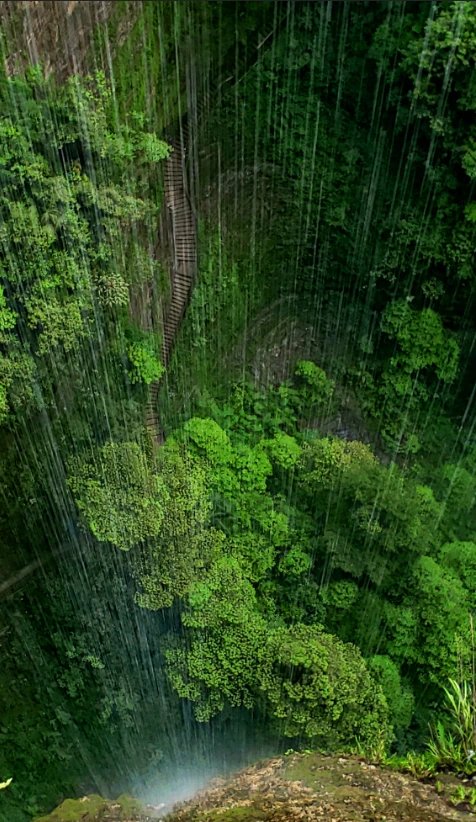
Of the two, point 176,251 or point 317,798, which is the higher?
point 176,251

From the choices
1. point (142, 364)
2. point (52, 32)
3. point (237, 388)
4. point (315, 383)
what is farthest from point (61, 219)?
point (315, 383)

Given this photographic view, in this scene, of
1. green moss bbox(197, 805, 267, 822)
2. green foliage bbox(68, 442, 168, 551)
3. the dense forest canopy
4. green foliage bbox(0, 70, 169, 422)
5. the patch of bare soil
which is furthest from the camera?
green foliage bbox(68, 442, 168, 551)

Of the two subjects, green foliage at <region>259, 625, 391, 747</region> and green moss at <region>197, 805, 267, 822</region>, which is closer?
green moss at <region>197, 805, 267, 822</region>

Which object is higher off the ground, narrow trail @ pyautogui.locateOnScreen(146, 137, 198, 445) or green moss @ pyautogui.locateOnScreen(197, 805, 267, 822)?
narrow trail @ pyautogui.locateOnScreen(146, 137, 198, 445)

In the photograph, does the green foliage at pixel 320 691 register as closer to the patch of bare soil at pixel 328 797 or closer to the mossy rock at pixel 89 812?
the patch of bare soil at pixel 328 797

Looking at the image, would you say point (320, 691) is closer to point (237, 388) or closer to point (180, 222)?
point (237, 388)

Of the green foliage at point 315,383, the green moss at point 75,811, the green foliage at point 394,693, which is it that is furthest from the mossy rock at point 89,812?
the green foliage at point 315,383

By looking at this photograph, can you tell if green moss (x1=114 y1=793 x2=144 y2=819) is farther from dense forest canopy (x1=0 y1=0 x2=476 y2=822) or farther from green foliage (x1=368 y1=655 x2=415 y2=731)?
green foliage (x1=368 y1=655 x2=415 y2=731)

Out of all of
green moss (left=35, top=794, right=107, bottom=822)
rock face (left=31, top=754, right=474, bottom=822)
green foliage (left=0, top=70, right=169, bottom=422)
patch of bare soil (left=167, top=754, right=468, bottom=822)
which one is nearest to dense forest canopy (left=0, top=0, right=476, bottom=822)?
green foliage (left=0, top=70, right=169, bottom=422)
